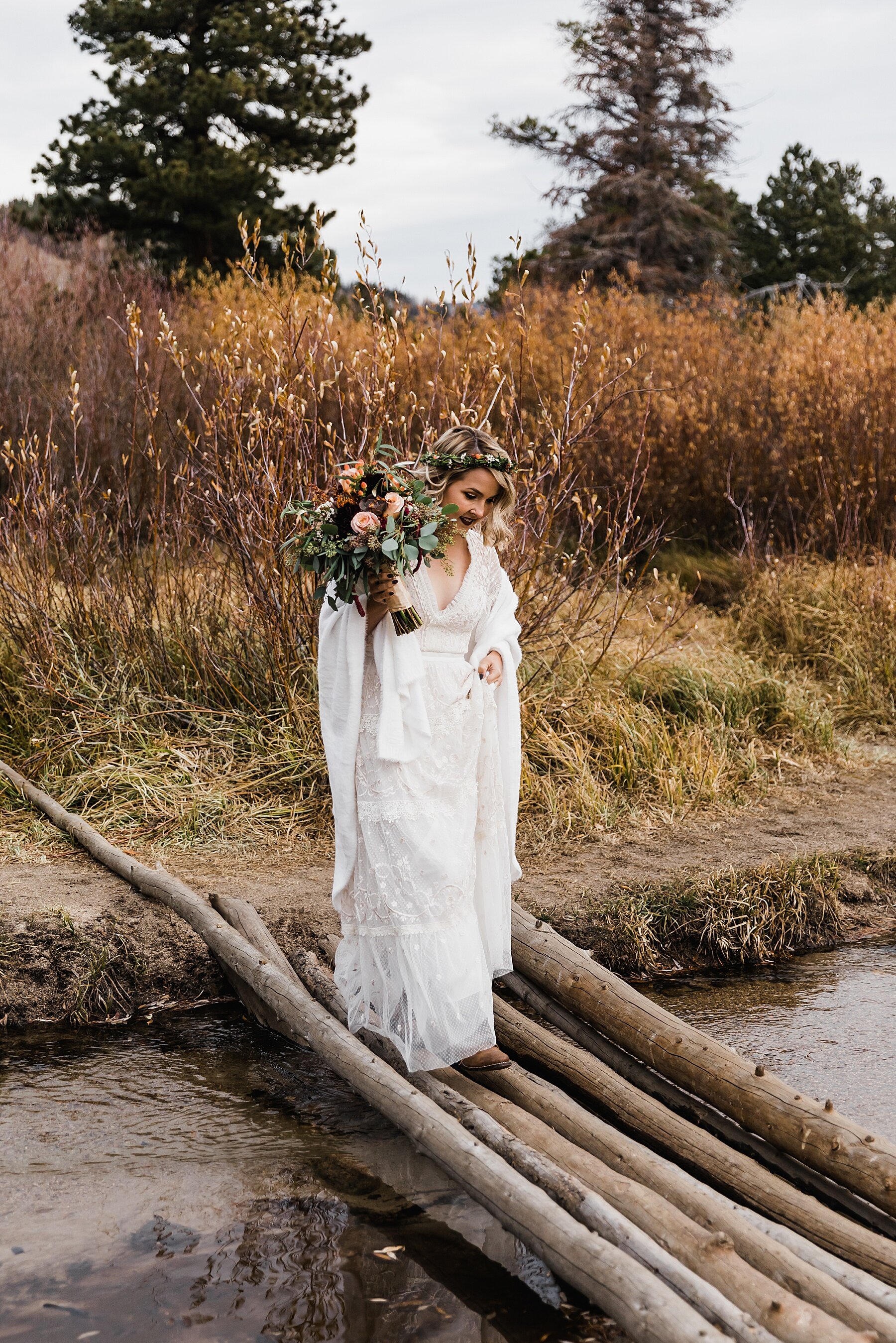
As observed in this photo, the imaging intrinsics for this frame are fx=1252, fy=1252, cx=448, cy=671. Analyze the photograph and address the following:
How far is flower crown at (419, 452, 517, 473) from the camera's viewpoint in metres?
3.70

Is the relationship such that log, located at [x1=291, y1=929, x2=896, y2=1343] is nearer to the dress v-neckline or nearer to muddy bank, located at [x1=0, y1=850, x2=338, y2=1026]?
the dress v-neckline

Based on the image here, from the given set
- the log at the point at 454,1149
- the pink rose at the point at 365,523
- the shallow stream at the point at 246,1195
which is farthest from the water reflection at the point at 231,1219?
the pink rose at the point at 365,523

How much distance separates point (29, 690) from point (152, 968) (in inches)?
94.9

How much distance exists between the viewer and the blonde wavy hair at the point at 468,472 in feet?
12.3

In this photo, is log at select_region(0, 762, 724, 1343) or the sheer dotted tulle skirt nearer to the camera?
log at select_region(0, 762, 724, 1343)

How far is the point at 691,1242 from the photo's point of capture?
2.71 meters

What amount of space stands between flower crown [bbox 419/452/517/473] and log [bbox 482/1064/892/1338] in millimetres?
1778

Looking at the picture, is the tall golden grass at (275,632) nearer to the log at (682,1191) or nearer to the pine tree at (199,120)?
the log at (682,1191)

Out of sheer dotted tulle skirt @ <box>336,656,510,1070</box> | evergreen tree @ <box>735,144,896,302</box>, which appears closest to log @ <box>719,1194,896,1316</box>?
sheer dotted tulle skirt @ <box>336,656,510,1070</box>

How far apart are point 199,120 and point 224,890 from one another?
17.0 metres

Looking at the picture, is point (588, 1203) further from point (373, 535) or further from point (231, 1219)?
point (373, 535)

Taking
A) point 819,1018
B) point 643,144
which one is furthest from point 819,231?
point 819,1018

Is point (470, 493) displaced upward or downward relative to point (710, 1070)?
upward

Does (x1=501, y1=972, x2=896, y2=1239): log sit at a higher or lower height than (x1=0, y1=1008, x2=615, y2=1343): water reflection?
higher
